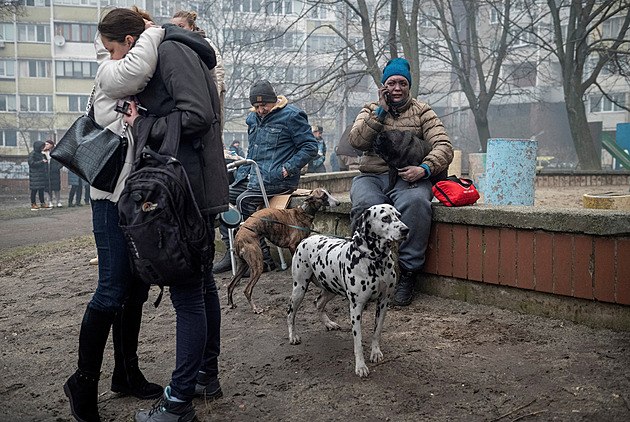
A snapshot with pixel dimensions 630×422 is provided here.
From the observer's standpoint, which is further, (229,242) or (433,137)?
(229,242)

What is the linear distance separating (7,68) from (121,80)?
5882 cm

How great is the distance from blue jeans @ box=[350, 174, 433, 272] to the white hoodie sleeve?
263 centimetres

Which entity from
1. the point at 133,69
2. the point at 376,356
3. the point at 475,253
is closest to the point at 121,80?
the point at 133,69

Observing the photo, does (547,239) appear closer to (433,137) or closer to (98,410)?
(433,137)

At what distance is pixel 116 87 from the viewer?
298cm

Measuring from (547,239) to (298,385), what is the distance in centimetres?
215

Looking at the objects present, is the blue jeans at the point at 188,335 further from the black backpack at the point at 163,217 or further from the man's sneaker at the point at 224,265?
the man's sneaker at the point at 224,265

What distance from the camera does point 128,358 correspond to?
3469mm

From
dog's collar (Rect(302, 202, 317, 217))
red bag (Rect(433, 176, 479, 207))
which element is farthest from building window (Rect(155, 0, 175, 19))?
red bag (Rect(433, 176, 479, 207))

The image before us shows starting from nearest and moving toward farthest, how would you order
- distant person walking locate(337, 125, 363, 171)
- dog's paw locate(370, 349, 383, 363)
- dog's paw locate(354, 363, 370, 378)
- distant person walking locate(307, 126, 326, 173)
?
dog's paw locate(354, 363, 370, 378) < dog's paw locate(370, 349, 383, 363) < distant person walking locate(307, 126, 326, 173) < distant person walking locate(337, 125, 363, 171)

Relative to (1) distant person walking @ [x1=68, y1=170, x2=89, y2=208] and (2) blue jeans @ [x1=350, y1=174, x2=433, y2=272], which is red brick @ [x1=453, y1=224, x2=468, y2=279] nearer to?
(2) blue jeans @ [x1=350, y1=174, x2=433, y2=272]

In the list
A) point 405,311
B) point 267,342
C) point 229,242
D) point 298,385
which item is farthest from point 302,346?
point 229,242

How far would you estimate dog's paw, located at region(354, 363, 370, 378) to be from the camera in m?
3.69

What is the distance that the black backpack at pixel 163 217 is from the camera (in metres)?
2.78
